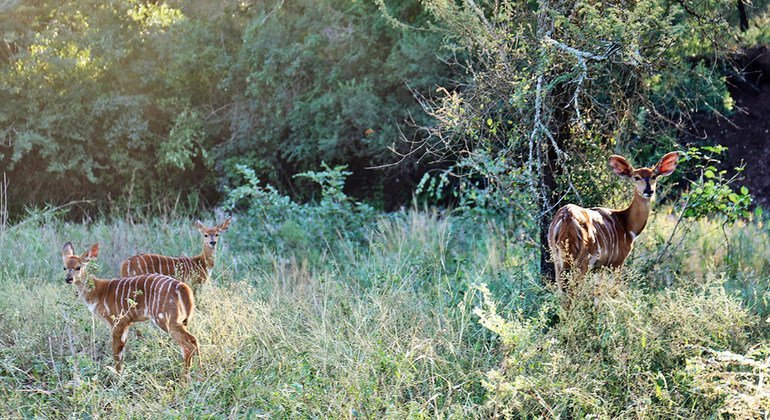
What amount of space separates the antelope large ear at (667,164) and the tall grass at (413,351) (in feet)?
2.28

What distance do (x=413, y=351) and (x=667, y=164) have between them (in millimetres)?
2472

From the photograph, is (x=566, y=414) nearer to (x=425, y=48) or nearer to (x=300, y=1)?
(x=425, y=48)

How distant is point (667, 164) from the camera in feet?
21.4

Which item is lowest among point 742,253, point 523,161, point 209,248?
point 742,253

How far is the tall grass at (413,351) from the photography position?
16.1 ft

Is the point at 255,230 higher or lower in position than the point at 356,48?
lower

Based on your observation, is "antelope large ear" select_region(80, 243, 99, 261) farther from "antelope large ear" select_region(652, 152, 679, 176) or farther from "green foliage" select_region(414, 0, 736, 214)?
"antelope large ear" select_region(652, 152, 679, 176)

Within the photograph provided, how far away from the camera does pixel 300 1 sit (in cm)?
1493

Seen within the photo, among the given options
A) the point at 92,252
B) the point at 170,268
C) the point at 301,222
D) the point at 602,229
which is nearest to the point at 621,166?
the point at 602,229

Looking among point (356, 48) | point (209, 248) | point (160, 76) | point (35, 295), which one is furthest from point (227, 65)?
point (35, 295)

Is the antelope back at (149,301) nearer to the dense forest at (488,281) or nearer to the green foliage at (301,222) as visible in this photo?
the dense forest at (488,281)

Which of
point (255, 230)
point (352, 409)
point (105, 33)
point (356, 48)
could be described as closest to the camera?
point (352, 409)

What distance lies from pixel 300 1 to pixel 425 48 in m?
2.58

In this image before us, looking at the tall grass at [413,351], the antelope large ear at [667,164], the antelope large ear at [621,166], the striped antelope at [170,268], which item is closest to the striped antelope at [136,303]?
the tall grass at [413,351]
